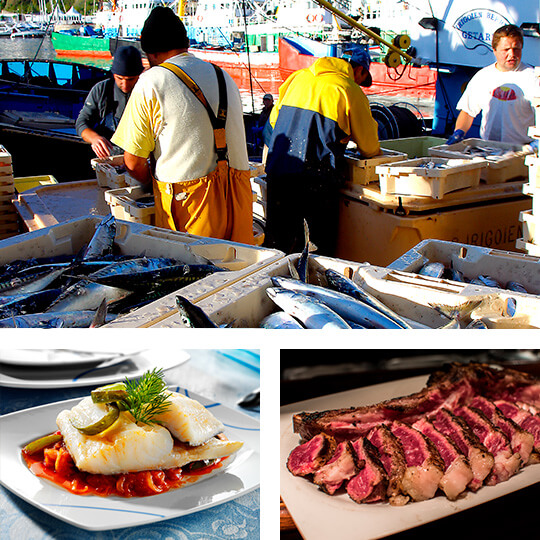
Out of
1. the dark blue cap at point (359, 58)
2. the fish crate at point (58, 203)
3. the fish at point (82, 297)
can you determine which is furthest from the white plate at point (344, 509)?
the dark blue cap at point (359, 58)

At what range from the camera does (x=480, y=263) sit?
282 cm

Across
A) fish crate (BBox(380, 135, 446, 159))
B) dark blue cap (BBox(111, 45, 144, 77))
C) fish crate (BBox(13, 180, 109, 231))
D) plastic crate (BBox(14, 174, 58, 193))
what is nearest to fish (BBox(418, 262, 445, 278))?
fish crate (BBox(13, 180, 109, 231))

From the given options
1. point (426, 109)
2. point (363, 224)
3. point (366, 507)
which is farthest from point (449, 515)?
point (426, 109)

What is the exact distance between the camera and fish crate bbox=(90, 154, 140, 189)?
173 inches

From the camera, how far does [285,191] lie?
491 cm

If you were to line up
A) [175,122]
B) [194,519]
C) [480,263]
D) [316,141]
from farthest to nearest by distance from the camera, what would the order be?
[316,141] → [175,122] → [480,263] → [194,519]

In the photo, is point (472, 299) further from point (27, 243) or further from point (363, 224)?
point (363, 224)

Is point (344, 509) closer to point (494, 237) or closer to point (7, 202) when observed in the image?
point (494, 237)

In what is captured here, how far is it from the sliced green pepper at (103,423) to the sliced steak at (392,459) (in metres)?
0.72

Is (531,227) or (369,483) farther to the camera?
(531,227)

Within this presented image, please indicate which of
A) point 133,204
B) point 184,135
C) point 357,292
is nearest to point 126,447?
point 357,292

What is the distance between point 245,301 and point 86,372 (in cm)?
86

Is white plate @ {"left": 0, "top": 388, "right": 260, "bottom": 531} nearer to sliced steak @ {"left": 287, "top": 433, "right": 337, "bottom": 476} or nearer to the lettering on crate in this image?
sliced steak @ {"left": 287, "top": 433, "right": 337, "bottom": 476}

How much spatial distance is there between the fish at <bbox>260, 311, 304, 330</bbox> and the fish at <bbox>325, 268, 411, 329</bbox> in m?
0.33
